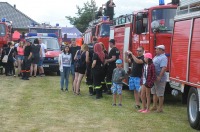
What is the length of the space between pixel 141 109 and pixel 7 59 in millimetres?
9907

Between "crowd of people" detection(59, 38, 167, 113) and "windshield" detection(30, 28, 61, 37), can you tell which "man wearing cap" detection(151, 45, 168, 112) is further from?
"windshield" detection(30, 28, 61, 37)

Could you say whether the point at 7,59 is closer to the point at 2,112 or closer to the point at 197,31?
the point at 2,112

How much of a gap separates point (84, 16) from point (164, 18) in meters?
53.4

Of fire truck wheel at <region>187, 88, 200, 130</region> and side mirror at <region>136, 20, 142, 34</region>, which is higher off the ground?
side mirror at <region>136, 20, 142, 34</region>

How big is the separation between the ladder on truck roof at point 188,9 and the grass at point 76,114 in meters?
2.59

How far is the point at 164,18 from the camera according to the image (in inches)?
504

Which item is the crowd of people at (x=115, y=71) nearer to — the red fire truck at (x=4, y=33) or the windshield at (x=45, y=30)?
the red fire truck at (x=4, y=33)

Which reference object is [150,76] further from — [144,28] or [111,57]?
[111,57]

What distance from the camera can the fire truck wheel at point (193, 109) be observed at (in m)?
9.26

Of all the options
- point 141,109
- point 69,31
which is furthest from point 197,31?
point 69,31

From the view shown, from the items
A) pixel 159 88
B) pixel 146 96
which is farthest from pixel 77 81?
pixel 159 88

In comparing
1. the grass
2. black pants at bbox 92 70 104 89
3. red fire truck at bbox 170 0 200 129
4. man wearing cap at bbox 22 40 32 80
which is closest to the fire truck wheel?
red fire truck at bbox 170 0 200 129

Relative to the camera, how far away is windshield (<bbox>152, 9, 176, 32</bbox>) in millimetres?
12688

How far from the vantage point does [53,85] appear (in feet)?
56.4
